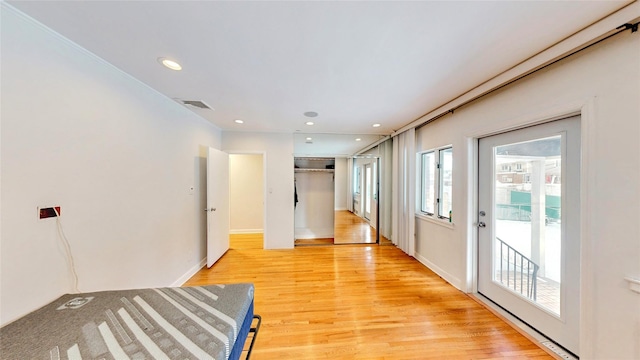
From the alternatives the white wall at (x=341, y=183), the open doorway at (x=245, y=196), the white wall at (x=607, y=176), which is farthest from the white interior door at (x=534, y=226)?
the white wall at (x=341, y=183)

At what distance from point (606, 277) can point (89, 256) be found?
148 inches

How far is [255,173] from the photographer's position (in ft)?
18.0

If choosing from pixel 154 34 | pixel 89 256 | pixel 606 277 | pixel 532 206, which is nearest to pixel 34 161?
pixel 89 256

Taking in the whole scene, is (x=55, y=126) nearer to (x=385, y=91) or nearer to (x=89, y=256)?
(x=89, y=256)

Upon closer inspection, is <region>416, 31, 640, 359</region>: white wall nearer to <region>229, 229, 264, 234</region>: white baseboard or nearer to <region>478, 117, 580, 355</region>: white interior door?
<region>478, 117, 580, 355</region>: white interior door

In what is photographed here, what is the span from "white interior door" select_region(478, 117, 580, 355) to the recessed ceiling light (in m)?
3.33

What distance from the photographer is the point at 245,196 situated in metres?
5.46

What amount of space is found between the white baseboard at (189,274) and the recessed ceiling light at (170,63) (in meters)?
2.54

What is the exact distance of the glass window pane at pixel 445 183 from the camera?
315cm

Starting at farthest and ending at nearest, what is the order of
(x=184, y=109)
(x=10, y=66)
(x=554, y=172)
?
(x=184, y=109), (x=554, y=172), (x=10, y=66)

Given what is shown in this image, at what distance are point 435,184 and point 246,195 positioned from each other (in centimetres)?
436

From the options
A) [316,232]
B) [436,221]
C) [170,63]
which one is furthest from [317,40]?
[316,232]

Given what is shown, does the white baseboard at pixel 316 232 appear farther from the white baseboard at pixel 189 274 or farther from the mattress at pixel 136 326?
the mattress at pixel 136 326

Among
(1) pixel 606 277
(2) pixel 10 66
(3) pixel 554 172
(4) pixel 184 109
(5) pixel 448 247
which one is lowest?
(5) pixel 448 247
